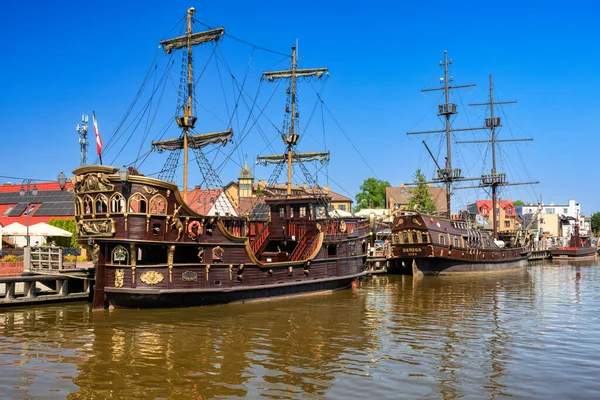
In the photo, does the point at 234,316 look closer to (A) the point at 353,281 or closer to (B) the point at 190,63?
(A) the point at 353,281

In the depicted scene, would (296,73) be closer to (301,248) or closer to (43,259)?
(301,248)

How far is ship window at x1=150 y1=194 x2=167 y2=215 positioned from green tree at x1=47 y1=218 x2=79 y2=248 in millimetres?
20909

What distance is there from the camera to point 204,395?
11352 millimetres

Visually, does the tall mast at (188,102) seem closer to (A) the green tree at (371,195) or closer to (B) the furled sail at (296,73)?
(B) the furled sail at (296,73)

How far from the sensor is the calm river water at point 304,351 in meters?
11.8

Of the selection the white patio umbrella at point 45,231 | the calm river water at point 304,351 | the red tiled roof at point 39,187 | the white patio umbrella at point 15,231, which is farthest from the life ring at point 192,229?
the red tiled roof at point 39,187

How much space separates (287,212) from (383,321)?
36.3 feet

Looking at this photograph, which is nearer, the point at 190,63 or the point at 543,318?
the point at 543,318

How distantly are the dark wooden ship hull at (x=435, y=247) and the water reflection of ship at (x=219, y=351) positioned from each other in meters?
20.3

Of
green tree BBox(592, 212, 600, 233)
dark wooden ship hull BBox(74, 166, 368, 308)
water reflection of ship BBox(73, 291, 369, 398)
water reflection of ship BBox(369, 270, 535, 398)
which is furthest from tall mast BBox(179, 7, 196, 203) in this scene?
green tree BBox(592, 212, 600, 233)

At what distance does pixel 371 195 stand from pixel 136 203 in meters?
84.1

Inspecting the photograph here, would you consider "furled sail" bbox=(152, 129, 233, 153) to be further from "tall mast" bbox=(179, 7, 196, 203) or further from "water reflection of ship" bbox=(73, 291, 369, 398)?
"water reflection of ship" bbox=(73, 291, 369, 398)

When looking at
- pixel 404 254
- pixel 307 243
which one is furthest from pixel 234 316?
pixel 404 254

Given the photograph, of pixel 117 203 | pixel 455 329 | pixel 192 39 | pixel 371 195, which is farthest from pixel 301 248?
pixel 371 195
